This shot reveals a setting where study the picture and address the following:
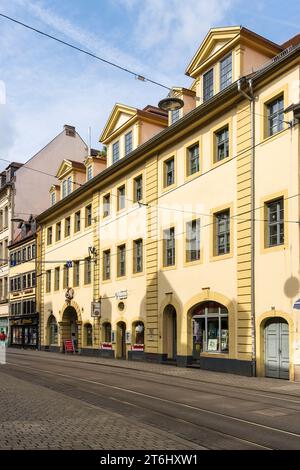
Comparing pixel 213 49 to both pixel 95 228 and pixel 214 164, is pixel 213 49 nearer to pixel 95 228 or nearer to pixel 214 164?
pixel 214 164

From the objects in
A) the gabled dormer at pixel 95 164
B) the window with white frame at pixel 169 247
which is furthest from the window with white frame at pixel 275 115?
the gabled dormer at pixel 95 164

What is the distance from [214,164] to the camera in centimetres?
2584

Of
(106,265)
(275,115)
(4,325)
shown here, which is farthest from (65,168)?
(275,115)

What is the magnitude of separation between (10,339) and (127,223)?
2707 centimetres

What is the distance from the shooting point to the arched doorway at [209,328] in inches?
978

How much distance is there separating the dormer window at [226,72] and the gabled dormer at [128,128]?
25.7 feet

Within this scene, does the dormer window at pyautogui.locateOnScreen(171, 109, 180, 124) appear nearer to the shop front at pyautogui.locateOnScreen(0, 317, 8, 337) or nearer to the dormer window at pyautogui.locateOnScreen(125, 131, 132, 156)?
the dormer window at pyautogui.locateOnScreen(125, 131, 132, 156)

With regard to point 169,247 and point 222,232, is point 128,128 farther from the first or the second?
point 222,232

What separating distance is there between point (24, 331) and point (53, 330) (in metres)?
7.46

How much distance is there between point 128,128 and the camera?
34.4 meters

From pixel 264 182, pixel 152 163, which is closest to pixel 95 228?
pixel 152 163

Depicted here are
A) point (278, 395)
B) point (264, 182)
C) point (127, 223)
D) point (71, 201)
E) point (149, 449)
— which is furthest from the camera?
point (71, 201)

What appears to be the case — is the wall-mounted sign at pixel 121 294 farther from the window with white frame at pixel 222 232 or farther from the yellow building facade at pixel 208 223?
the window with white frame at pixel 222 232

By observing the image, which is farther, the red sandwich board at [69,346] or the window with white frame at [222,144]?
the red sandwich board at [69,346]
